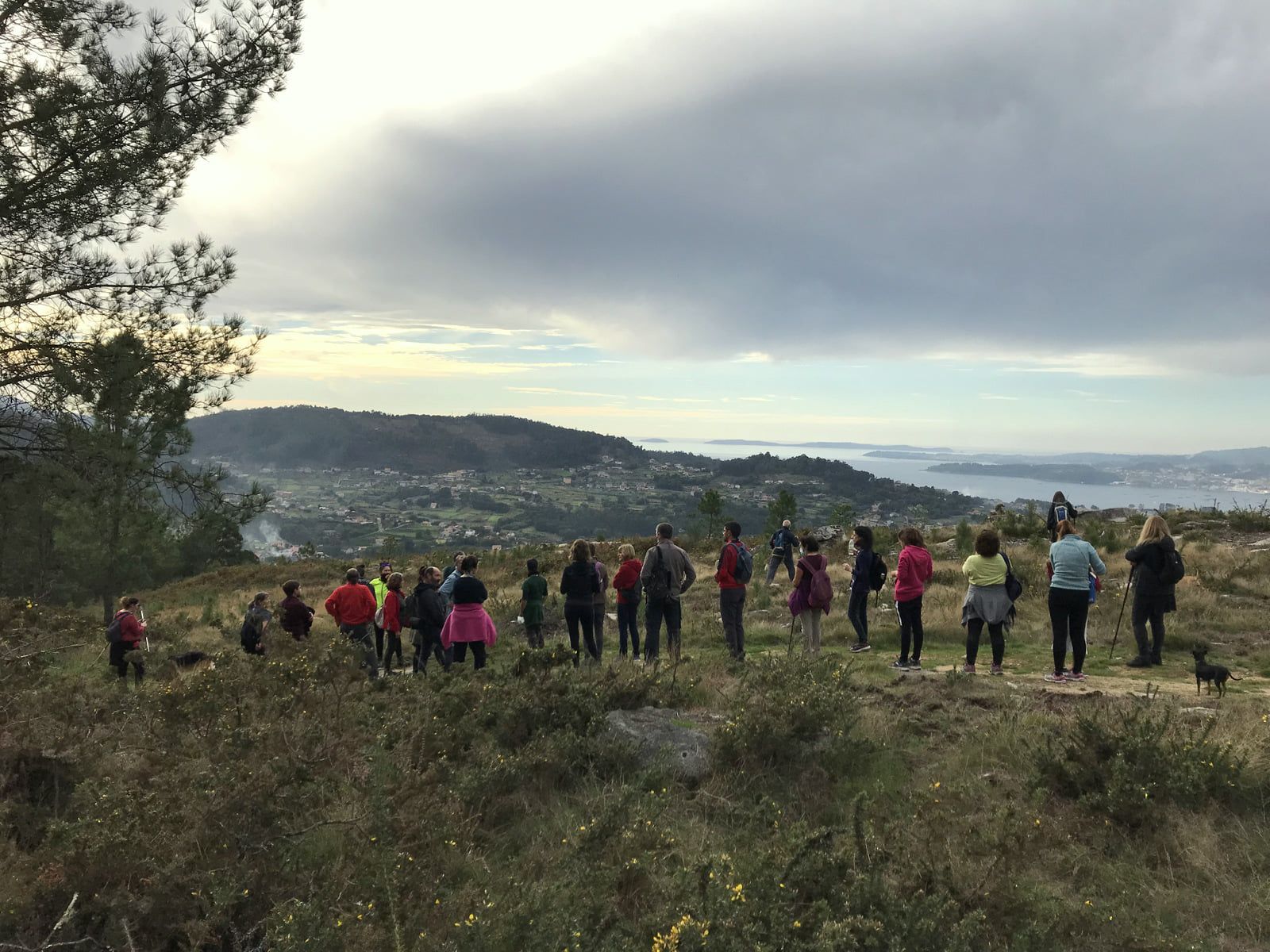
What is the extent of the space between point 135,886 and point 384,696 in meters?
3.49

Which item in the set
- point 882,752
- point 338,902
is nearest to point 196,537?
point 338,902

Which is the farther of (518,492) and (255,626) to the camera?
(518,492)

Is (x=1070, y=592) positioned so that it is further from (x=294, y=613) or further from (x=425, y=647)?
(x=294, y=613)

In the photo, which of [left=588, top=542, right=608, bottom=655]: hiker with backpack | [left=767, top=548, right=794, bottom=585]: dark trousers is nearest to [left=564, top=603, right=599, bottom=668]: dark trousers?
[left=588, top=542, right=608, bottom=655]: hiker with backpack

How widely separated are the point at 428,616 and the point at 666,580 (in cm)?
370

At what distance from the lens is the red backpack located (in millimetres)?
9172

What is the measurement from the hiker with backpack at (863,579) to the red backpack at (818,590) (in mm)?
893

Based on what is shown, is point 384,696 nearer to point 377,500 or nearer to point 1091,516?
point 1091,516

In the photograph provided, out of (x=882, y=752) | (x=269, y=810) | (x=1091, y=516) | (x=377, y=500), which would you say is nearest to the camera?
(x=269, y=810)

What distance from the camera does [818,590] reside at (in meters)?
9.19

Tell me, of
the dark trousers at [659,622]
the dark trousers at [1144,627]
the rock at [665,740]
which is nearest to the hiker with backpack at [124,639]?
the dark trousers at [659,622]

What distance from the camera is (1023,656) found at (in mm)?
9531

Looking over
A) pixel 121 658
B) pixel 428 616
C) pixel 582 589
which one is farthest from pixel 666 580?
pixel 121 658

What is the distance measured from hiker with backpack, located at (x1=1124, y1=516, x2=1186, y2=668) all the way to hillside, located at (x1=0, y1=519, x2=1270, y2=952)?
112cm
